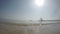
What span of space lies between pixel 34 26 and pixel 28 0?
0.66 metres

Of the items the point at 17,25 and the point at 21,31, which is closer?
the point at 21,31

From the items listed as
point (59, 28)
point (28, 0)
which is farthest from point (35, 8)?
point (59, 28)

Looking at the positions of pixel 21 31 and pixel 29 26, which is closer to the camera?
pixel 21 31

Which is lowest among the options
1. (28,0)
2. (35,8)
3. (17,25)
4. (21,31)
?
(21,31)

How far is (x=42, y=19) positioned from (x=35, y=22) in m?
0.18

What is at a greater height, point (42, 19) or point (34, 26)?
point (42, 19)

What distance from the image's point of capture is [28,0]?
1709mm

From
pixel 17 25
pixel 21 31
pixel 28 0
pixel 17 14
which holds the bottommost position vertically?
pixel 21 31

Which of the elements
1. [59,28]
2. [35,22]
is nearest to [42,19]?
[35,22]

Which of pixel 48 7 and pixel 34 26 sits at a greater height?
pixel 48 7

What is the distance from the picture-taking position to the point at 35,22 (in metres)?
1.72

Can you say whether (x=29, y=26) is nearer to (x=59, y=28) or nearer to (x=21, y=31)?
(x=21, y=31)

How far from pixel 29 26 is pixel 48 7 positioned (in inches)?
26.2

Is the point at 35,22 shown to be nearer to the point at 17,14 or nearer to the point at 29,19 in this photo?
the point at 29,19
